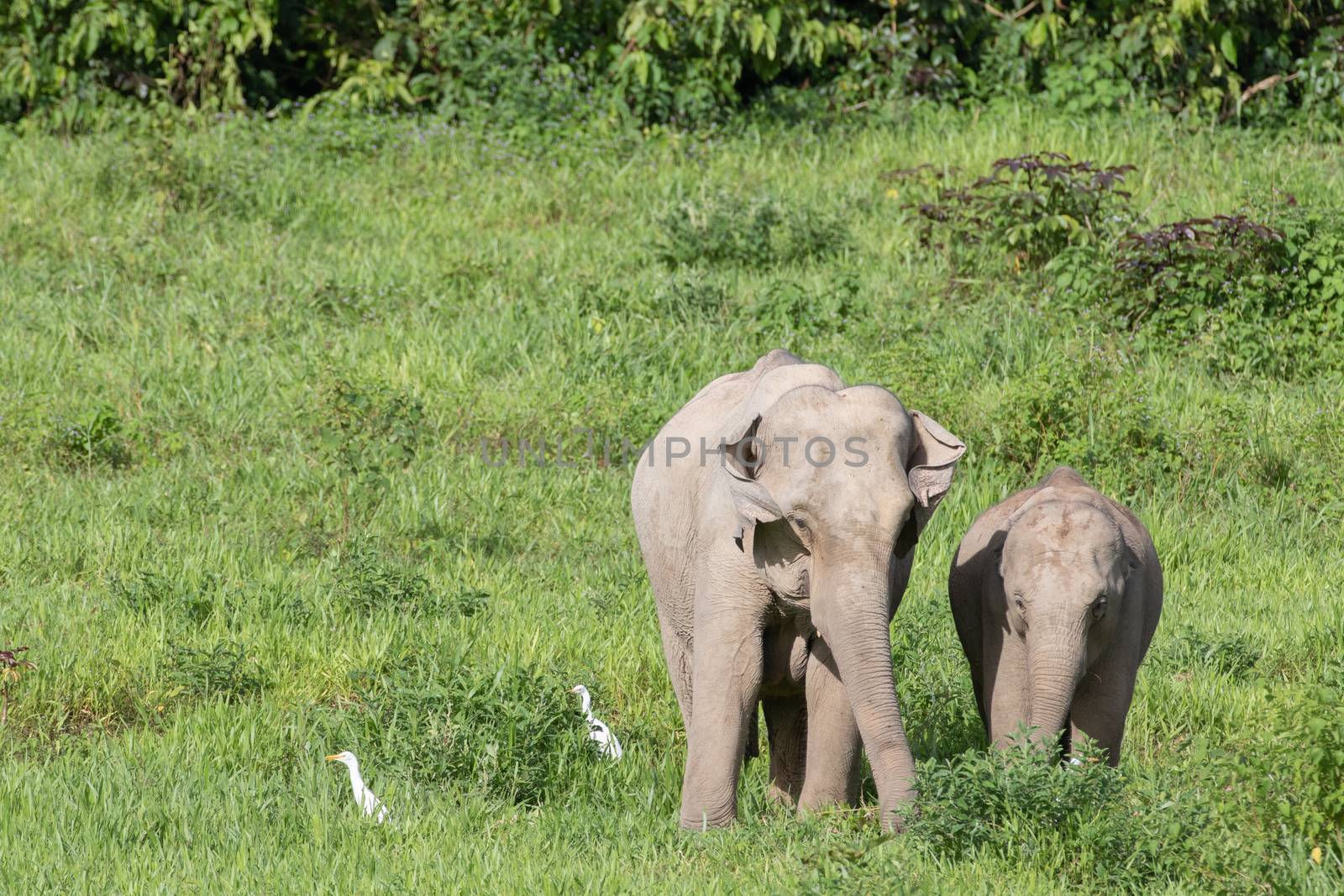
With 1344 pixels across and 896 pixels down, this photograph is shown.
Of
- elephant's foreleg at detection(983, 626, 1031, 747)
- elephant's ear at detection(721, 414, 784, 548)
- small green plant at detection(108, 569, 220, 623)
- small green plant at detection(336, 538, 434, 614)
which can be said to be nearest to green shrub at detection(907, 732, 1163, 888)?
elephant's foreleg at detection(983, 626, 1031, 747)

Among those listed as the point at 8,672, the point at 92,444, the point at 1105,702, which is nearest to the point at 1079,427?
the point at 1105,702

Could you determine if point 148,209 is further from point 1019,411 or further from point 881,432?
point 881,432

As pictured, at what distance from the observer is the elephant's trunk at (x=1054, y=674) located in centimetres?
521

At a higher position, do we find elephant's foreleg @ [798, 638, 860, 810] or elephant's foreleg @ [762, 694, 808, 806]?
elephant's foreleg @ [798, 638, 860, 810]

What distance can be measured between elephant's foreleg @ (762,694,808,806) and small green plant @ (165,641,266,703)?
2.16m

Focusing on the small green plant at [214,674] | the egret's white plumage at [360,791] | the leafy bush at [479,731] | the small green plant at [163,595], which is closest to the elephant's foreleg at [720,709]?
the leafy bush at [479,731]

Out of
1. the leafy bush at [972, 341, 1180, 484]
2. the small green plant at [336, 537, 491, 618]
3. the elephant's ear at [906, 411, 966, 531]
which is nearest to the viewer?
the elephant's ear at [906, 411, 966, 531]

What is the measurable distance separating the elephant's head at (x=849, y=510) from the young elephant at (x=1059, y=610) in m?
0.57

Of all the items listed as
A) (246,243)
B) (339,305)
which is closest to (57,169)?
(246,243)

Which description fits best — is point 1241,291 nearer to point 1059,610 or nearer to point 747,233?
point 747,233

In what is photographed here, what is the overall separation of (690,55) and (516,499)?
6.89 meters

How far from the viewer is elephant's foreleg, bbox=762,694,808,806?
5684 mm

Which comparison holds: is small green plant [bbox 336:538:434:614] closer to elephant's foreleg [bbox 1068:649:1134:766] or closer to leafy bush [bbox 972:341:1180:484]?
elephant's foreleg [bbox 1068:649:1134:766]

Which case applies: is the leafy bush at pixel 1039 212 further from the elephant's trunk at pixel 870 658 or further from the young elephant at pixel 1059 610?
the elephant's trunk at pixel 870 658
